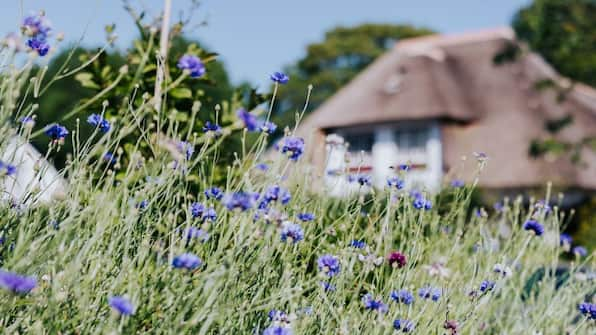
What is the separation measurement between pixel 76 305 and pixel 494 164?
18066mm

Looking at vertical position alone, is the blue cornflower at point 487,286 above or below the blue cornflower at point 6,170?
below

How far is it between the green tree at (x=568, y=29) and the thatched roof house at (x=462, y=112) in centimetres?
319

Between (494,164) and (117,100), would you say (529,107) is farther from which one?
(117,100)

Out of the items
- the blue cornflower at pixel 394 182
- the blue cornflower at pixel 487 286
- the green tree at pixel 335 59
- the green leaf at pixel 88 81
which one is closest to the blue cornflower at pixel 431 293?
the blue cornflower at pixel 487 286

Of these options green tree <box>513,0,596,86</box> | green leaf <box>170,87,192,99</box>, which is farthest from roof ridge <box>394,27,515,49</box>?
green leaf <box>170,87,192,99</box>

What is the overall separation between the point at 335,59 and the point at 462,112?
1410 cm

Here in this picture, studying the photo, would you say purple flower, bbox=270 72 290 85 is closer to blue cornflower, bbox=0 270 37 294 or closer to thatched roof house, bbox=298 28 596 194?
A: blue cornflower, bbox=0 270 37 294

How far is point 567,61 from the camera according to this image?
1477 centimetres

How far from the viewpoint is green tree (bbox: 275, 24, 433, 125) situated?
1284 inches

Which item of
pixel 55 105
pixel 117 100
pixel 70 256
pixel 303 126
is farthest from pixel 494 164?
pixel 70 256

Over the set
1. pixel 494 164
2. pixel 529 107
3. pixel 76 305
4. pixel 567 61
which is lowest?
pixel 494 164

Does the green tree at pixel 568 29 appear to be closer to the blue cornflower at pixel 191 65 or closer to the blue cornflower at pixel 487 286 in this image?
the blue cornflower at pixel 487 286

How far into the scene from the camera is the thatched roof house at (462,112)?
1850 centimetres

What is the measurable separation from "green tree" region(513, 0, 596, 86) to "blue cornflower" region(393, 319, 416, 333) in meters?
12.6
